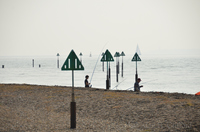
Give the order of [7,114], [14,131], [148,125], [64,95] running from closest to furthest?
[14,131] → [148,125] → [7,114] → [64,95]

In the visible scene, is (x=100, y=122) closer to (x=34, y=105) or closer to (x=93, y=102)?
(x=93, y=102)

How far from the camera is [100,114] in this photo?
40.6 ft

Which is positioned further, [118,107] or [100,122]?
[118,107]

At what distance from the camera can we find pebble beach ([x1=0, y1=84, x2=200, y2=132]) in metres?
10.1

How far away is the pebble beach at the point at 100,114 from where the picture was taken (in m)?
10.1

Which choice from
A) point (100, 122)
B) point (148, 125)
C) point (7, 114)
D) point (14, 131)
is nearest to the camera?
point (14, 131)

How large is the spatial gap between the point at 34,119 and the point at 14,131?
194 centimetres

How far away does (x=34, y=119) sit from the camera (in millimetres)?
11555

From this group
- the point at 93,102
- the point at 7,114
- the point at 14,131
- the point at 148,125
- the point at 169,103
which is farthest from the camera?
the point at 93,102

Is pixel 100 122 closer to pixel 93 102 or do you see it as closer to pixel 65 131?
pixel 65 131

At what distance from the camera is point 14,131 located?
962cm

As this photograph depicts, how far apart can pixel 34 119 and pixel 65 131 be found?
2.21m

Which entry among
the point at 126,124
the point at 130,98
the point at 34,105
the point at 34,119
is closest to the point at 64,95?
the point at 34,105

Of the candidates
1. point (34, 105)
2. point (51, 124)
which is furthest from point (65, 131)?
point (34, 105)
